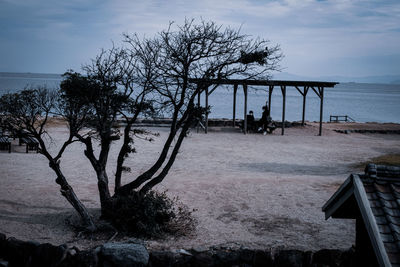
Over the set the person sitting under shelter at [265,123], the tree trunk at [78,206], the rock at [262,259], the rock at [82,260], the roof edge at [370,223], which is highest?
the roof edge at [370,223]

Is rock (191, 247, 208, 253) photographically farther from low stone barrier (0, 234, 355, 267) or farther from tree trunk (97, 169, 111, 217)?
tree trunk (97, 169, 111, 217)

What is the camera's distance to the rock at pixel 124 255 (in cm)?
632

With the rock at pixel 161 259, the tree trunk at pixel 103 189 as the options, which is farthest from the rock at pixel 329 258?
the tree trunk at pixel 103 189

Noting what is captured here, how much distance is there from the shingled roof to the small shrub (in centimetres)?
464

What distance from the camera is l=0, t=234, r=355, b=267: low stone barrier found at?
625 centimetres

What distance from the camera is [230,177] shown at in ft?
41.0

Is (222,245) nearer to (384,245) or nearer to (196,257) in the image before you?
(196,257)

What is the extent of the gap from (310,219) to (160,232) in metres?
3.38

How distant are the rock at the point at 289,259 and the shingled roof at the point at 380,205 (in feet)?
8.79

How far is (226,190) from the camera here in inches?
433

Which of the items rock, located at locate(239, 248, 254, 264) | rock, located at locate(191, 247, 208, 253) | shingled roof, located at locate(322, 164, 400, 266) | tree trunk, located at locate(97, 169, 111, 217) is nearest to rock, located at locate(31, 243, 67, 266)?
tree trunk, located at locate(97, 169, 111, 217)

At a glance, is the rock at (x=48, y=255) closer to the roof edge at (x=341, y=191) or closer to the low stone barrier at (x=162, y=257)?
the low stone barrier at (x=162, y=257)

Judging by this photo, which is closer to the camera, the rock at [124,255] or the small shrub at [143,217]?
the rock at [124,255]

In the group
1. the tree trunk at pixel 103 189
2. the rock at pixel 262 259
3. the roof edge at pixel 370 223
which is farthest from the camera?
the tree trunk at pixel 103 189
